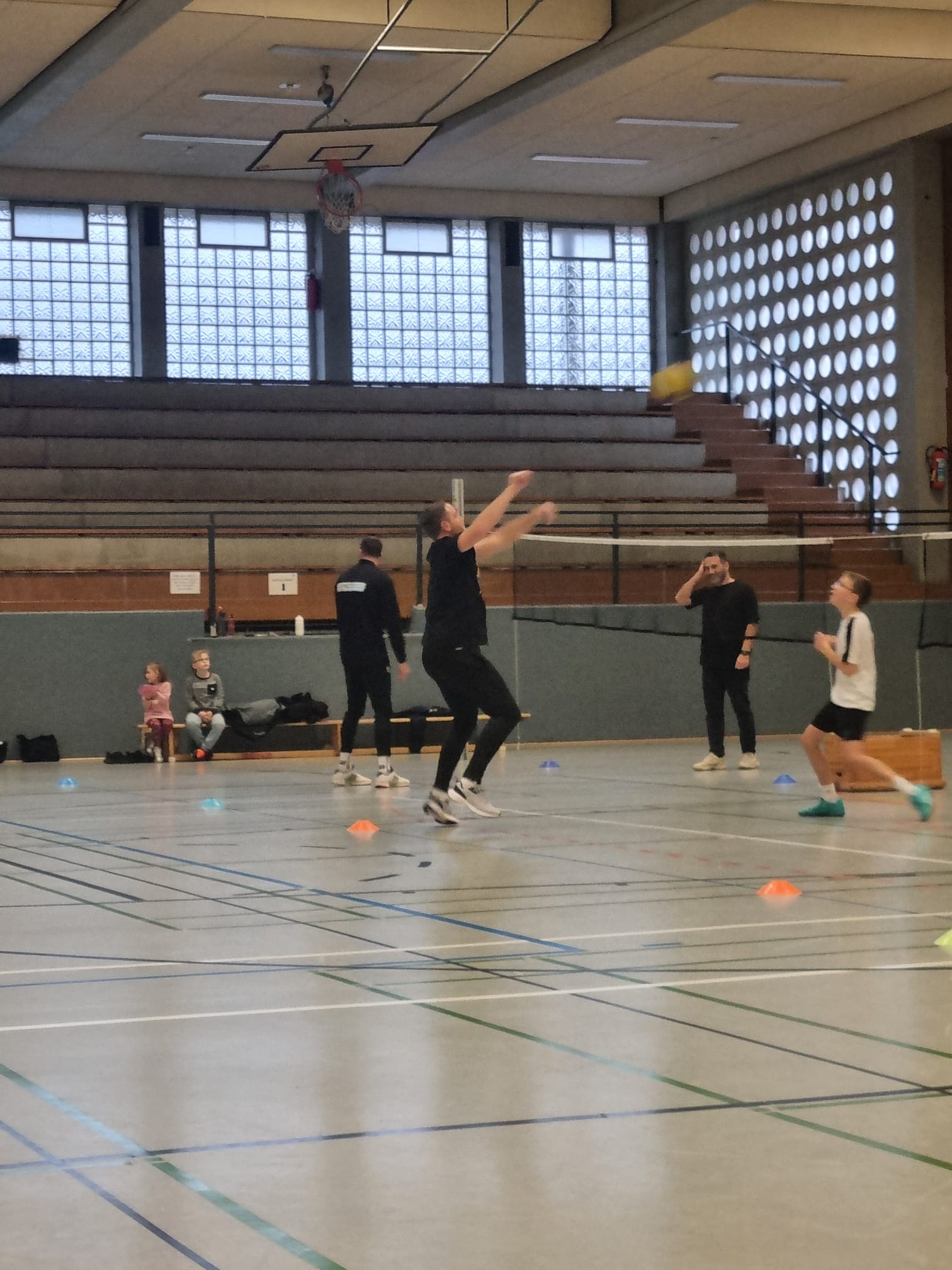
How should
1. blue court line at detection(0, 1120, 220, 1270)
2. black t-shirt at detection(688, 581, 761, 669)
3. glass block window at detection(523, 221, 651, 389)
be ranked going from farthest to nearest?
glass block window at detection(523, 221, 651, 389), black t-shirt at detection(688, 581, 761, 669), blue court line at detection(0, 1120, 220, 1270)

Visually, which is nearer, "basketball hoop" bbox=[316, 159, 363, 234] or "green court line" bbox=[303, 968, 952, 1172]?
"green court line" bbox=[303, 968, 952, 1172]

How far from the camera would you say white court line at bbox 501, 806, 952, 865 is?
8.67 meters

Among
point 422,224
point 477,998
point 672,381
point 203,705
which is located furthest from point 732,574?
point 477,998

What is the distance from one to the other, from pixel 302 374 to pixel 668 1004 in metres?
22.4

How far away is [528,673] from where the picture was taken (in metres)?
20.5

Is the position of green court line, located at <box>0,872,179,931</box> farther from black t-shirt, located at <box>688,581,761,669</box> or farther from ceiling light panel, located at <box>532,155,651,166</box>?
ceiling light panel, located at <box>532,155,651,166</box>

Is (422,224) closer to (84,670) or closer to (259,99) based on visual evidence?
(259,99)

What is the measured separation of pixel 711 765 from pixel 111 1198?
12119mm

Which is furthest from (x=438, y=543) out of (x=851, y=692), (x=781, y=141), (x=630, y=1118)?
(x=781, y=141)

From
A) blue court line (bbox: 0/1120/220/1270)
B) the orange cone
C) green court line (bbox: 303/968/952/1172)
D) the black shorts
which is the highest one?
the black shorts

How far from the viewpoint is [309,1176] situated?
3.48 meters

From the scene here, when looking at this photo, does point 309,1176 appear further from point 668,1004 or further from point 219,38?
point 219,38

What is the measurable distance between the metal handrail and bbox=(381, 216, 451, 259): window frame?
12.4 feet

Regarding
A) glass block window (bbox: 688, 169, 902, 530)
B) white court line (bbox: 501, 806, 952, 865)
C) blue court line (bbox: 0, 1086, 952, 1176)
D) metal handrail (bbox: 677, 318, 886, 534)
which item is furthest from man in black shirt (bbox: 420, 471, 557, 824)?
metal handrail (bbox: 677, 318, 886, 534)
